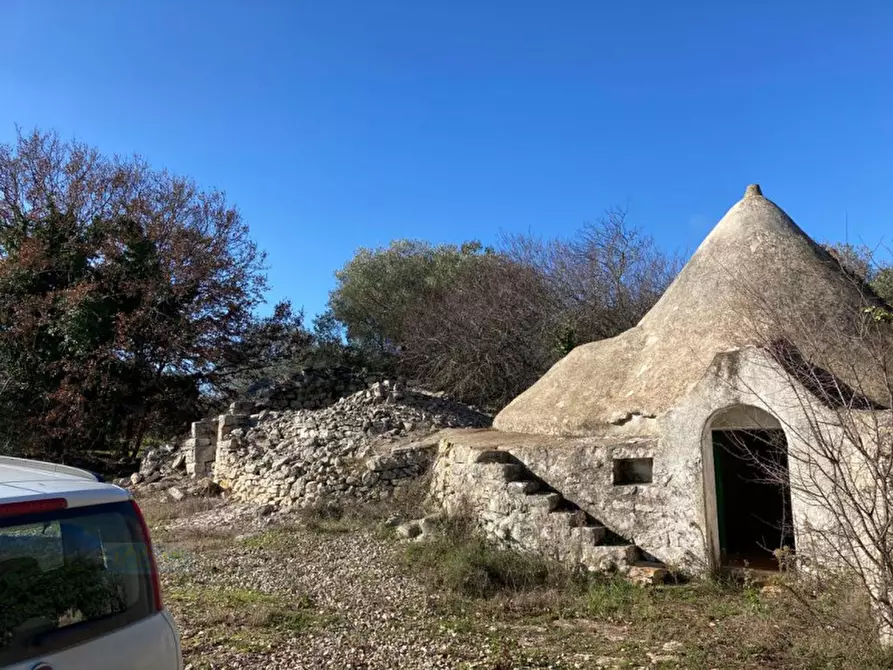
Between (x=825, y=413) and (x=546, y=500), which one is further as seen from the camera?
(x=546, y=500)

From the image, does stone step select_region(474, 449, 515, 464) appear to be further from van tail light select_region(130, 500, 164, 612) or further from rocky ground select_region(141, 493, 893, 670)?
van tail light select_region(130, 500, 164, 612)

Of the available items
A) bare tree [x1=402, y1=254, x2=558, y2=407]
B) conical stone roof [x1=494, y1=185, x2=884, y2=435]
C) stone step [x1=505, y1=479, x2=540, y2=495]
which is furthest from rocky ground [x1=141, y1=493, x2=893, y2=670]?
bare tree [x1=402, y1=254, x2=558, y2=407]

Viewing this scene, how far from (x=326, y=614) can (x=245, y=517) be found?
5366mm

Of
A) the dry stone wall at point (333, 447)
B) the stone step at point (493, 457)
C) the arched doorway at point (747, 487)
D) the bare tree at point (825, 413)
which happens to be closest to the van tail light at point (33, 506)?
the bare tree at point (825, 413)

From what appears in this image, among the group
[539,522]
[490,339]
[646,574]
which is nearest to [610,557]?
[646,574]

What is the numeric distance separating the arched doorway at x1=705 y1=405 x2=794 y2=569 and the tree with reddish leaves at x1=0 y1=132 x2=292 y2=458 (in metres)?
13.3

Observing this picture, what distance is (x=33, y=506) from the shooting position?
8.06ft

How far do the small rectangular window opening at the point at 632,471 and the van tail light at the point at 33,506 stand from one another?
680 centimetres

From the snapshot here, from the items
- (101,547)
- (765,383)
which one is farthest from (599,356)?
(101,547)

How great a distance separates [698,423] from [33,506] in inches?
258

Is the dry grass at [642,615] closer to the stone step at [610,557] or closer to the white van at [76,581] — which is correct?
the stone step at [610,557]

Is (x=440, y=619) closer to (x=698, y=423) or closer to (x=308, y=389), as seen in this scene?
(x=698, y=423)

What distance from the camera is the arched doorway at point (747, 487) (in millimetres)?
7027

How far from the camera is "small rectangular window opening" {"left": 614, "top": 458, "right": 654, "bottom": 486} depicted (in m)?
8.30
